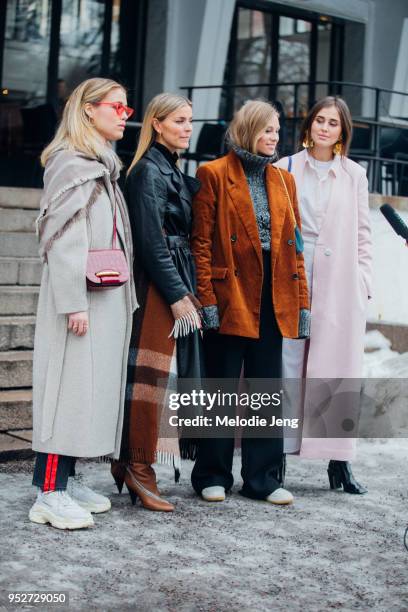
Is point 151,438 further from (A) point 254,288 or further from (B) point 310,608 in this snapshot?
(B) point 310,608

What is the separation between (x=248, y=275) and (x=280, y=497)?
3.60 feet

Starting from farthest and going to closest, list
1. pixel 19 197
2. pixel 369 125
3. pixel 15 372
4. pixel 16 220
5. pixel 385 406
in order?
pixel 369 125
pixel 19 197
pixel 16 220
pixel 385 406
pixel 15 372

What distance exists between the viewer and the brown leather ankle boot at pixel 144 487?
504cm

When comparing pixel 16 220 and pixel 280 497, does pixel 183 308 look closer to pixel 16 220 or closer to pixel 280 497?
pixel 280 497

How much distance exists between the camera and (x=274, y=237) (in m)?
5.27

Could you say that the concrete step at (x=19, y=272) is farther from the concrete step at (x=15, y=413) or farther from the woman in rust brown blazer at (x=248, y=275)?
the woman in rust brown blazer at (x=248, y=275)

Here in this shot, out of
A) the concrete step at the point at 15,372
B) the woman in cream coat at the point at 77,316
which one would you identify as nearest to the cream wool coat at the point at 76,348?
the woman in cream coat at the point at 77,316

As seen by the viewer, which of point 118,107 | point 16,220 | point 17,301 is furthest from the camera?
point 16,220

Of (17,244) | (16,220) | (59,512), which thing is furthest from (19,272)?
(59,512)

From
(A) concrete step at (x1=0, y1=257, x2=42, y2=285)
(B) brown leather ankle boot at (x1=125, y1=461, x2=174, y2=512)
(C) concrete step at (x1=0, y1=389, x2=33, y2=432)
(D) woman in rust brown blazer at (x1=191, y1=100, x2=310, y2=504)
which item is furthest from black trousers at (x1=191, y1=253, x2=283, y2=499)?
(A) concrete step at (x1=0, y1=257, x2=42, y2=285)

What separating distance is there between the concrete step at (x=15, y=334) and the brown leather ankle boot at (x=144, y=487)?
7.63 feet

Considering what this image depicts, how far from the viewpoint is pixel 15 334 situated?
283 inches

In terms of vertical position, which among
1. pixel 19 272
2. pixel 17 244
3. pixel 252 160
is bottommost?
pixel 19 272

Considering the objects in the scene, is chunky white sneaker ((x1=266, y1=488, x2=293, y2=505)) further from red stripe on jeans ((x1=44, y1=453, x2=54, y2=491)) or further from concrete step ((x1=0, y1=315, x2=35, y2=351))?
concrete step ((x1=0, y1=315, x2=35, y2=351))
